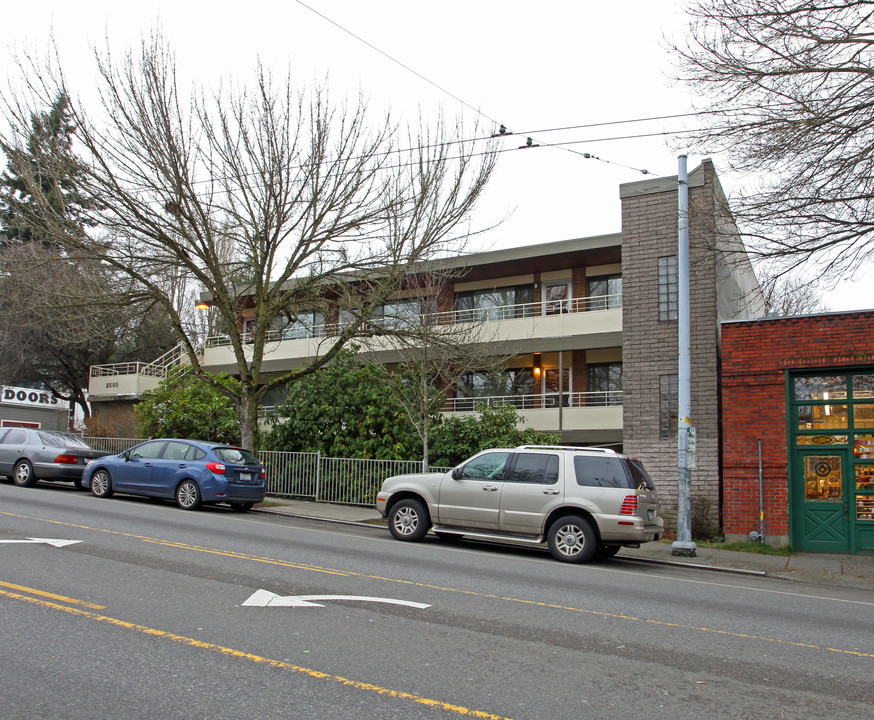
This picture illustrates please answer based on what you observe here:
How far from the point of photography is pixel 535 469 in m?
12.1

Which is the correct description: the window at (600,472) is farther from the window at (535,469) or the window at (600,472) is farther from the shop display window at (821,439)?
the shop display window at (821,439)

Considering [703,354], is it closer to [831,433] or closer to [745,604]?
[831,433]

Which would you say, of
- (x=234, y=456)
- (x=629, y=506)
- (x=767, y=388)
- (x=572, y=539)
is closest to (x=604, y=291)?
(x=767, y=388)

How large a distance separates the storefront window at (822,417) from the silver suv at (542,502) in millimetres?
4744

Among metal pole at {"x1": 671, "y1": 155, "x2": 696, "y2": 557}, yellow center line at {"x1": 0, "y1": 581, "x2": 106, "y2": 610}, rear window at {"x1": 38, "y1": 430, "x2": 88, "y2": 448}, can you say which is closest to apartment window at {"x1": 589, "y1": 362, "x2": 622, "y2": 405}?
metal pole at {"x1": 671, "y1": 155, "x2": 696, "y2": 557}

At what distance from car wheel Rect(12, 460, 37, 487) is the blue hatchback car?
7.40 feet

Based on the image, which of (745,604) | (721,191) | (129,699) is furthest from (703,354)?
(129,699)

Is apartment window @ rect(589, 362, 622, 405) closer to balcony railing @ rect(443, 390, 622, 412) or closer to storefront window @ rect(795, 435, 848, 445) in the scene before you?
balcony railing @ rect(443, 390, 622, 412)

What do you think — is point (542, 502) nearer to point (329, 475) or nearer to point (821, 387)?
point (821, 387)

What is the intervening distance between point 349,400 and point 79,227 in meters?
7.72

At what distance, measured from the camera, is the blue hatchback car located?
1559cm

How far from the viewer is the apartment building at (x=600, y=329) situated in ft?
53.5

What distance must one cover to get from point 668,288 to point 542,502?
751 centimetres

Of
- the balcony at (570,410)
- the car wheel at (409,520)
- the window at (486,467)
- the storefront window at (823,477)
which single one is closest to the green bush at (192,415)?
the balcony at (570,410)
